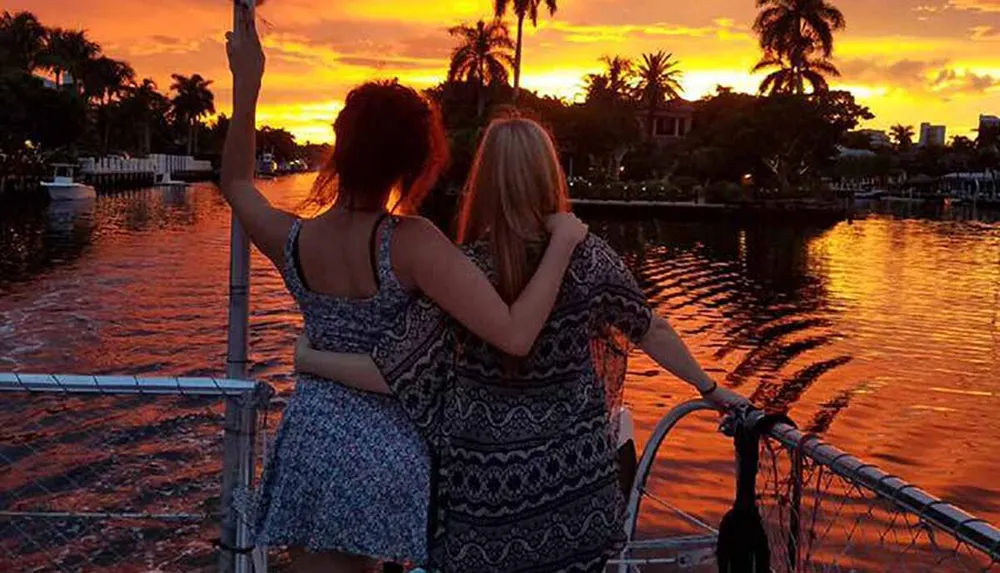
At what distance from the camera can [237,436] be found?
3035 mm

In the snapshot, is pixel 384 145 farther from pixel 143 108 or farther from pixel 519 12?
pixel 143 108

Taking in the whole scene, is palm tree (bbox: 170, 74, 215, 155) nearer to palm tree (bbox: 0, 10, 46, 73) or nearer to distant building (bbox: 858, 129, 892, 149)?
palm tree (bbox: 0, 10, 46, 73)

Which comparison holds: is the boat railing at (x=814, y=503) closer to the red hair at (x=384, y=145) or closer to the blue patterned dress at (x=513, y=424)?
the blue patterned dress at (x=513, y=424)

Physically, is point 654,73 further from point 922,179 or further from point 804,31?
point 922,179

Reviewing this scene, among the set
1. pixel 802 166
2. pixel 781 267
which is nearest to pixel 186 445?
pixel 781 267

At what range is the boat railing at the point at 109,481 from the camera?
811 cm

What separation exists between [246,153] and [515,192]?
2.66ft

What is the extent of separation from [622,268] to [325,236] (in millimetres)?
711

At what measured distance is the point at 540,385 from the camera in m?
2.36

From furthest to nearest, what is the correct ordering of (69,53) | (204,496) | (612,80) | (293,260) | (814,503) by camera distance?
(69,53), (612,80), (204,496), (814,503), (293,260)

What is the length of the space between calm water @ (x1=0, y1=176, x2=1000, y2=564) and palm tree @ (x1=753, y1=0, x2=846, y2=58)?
31342 mm

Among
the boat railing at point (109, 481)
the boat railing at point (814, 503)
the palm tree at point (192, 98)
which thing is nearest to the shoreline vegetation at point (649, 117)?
the boat railing at point (109, 481)

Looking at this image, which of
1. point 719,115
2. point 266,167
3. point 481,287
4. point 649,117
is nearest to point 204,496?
point 481,287

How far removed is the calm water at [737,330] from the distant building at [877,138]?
104287 mm
